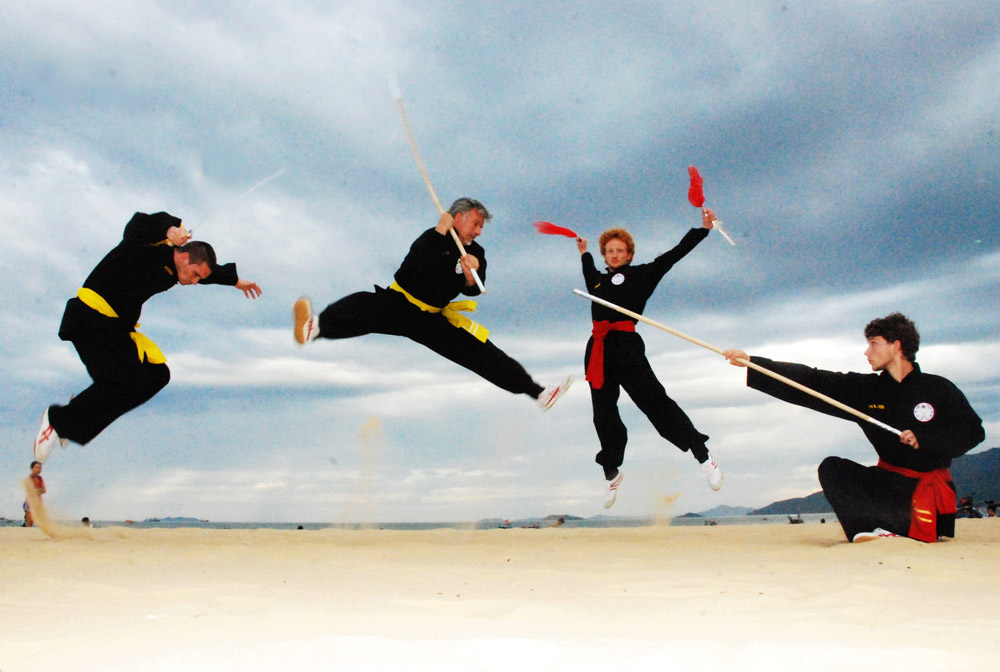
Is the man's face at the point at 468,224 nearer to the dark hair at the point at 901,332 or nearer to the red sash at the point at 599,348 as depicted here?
the red sash at the point at 599,348

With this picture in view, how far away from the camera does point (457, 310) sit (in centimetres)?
523

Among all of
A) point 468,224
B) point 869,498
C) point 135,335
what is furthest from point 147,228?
point 869,498

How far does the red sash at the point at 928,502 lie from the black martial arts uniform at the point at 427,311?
100 inches

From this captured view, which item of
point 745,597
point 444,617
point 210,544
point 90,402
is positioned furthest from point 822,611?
point 90,402

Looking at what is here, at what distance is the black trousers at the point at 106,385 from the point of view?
4566 millimetres

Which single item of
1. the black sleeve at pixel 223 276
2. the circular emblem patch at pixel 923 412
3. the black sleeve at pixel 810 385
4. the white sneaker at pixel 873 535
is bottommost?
the white sneaker at pixel 873 535

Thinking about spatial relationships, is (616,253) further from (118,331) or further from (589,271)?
(118,331)

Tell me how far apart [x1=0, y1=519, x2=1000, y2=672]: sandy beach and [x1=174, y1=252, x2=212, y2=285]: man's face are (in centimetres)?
174

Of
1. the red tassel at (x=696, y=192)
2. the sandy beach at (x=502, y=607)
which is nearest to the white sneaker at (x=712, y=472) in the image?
the sandy beach at (x=502, y=607)

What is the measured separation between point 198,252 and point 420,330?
1.55m

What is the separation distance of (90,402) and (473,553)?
264cm

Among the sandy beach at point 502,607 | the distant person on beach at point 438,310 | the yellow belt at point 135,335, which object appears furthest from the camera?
the distant person on beach at point 438,310

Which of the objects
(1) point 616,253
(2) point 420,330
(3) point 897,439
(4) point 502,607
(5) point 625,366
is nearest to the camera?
(4) point 502,607

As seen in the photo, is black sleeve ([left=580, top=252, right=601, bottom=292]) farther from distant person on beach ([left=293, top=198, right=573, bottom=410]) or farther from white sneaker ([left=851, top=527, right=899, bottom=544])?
white sneaker ([left=851, top=527, right=899, bottom=544])
